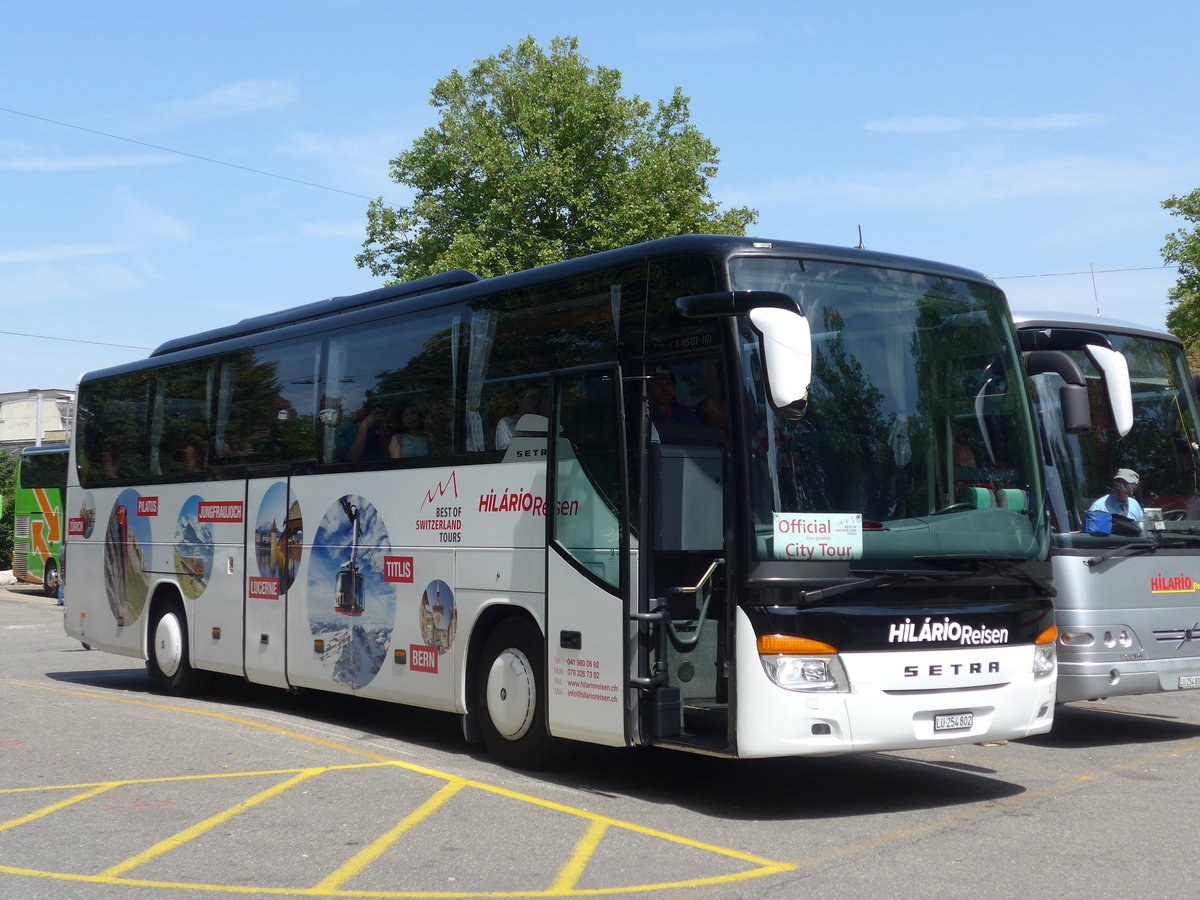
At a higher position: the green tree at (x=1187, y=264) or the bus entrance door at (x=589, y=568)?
the green tree at (x=1187, y=264)

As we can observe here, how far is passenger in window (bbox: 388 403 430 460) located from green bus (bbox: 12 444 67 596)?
2720 centimetres

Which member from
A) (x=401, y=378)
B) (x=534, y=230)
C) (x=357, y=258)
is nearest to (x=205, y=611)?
(x=401, y=378)

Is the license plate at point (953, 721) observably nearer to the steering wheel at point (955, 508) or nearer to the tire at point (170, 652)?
the steering wheel at point (955, 508)

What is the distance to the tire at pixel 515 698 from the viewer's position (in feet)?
29.8

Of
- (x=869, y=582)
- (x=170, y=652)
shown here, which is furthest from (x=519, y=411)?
(x=170, y=652)

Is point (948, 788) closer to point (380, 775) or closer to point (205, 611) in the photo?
point (380, 775)

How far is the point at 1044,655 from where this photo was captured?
27.9 feet

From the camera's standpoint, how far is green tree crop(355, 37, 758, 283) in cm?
3469

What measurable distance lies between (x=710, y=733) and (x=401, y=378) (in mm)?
4224

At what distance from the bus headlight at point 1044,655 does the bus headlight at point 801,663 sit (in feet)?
5.11

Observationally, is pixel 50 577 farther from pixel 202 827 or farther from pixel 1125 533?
pixel 1125 533

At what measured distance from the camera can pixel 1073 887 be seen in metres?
6.17

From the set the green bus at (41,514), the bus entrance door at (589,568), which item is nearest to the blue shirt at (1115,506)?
the bus entrance door at (589,568)

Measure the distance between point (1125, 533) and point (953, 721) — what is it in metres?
3.65
